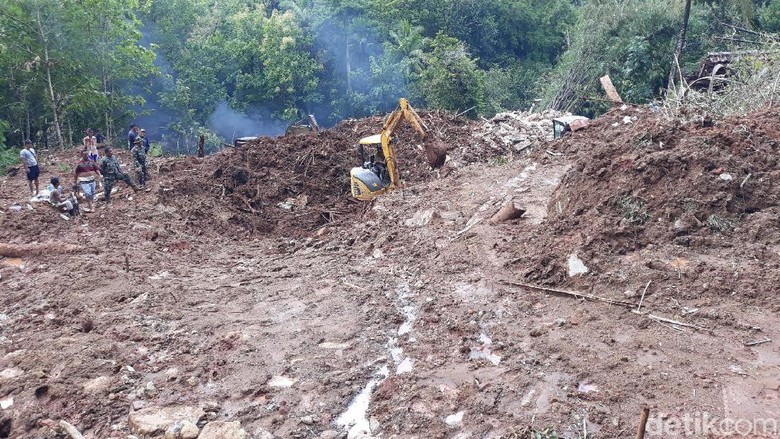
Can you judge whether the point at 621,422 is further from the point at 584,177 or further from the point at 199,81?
the point at 199,81

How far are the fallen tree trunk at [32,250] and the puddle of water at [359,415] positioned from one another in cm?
593

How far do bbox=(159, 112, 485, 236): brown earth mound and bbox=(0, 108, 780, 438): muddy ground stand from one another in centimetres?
133

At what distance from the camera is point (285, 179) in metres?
13.9

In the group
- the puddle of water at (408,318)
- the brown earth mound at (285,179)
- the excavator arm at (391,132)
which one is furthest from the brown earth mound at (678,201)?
the brown earth mound at (285,179)

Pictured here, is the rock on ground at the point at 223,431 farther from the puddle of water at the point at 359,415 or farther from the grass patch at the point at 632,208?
the grass patch at the point at 632,208

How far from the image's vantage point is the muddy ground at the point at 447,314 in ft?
16.2

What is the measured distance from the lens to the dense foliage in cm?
1794

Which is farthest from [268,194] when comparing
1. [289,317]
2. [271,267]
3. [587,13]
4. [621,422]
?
[587,13]

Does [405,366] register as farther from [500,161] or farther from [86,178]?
[500,161]

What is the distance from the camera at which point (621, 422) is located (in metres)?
4.46

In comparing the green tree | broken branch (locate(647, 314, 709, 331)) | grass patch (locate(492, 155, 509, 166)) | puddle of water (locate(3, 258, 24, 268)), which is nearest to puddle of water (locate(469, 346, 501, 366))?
broken branch (locate(647, 314, 709, 331))

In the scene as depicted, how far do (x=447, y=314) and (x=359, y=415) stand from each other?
6.34ft

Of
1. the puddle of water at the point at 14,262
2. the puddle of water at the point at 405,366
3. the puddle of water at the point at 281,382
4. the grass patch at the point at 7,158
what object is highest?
the puddle of water at the point at 405,366
